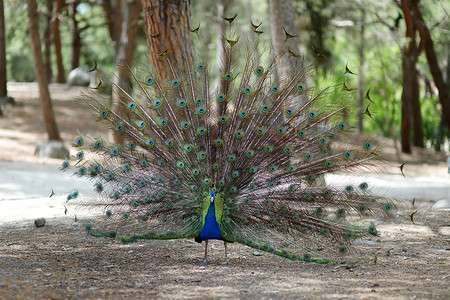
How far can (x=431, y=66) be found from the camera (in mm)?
20734

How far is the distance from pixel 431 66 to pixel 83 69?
1784 cm

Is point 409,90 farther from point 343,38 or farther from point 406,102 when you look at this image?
point 343,38

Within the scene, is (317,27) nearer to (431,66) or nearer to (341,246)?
(431,66)

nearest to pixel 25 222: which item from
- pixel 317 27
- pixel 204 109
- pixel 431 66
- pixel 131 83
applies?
pixel 131 83

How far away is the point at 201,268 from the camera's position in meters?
6.32

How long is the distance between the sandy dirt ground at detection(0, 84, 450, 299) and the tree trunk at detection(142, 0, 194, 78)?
315 cm

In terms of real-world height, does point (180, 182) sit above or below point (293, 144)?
below

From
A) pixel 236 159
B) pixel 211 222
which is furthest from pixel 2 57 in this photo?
pixel 211 222

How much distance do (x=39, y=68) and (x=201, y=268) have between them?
13129mm

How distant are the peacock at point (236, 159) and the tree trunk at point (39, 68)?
11444 mm

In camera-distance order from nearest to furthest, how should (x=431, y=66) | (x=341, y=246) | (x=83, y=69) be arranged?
(x=341, y=246) → (x=431, y=66) → (x=83, y=69)

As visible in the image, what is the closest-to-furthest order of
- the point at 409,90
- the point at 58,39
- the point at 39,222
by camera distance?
1. the point at 39,222
2. the point at 409,90
3. the point at 58,39

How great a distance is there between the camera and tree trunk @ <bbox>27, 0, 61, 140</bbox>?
17031 millimetres

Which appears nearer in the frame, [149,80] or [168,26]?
[149,80]
